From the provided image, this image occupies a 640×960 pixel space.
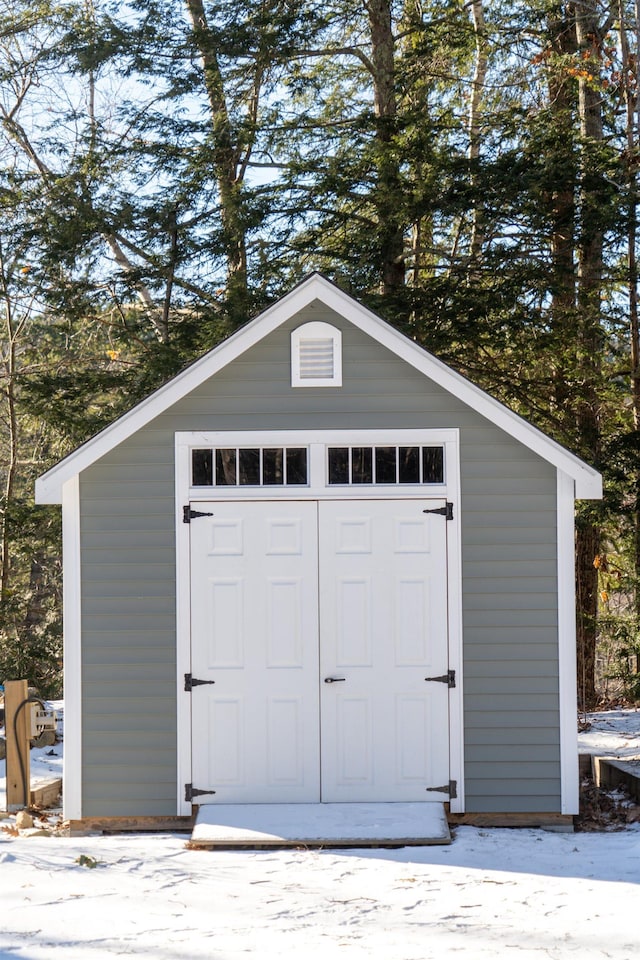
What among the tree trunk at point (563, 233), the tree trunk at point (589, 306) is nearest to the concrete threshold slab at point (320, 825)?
the tree trunk at point (589, 306)

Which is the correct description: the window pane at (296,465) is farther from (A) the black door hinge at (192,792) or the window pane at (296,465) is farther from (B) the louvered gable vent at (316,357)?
(A) the black door hinge at (192,792)

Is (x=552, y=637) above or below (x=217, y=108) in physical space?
below

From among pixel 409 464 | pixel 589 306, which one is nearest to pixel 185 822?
pixel 409 464

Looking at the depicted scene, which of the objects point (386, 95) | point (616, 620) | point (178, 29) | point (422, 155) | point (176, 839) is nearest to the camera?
point (176, 839)

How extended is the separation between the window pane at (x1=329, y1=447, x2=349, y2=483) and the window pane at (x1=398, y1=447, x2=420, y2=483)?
0.39 meters

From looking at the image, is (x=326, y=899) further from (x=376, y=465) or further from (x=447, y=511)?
(x=376, y=465)

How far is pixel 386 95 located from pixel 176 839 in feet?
33.0

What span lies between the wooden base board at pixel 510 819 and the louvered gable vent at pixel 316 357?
3.26 m

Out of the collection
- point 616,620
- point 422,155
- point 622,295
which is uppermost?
point 422,155

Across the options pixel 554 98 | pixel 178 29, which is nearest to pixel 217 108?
pixel 178 29

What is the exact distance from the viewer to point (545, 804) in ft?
24.0

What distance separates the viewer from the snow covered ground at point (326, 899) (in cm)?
498

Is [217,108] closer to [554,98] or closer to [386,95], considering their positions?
[386,95]

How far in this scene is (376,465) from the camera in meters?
7.51
